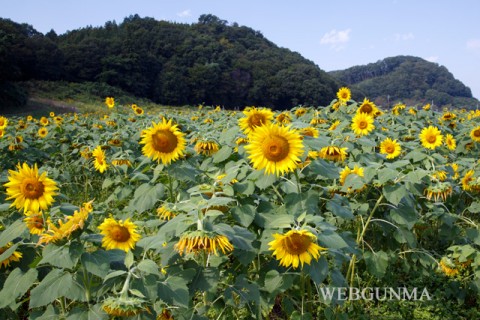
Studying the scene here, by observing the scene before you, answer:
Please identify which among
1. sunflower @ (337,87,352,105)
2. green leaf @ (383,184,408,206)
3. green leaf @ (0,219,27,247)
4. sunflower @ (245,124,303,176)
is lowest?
green leaf @ (0,219,27,247)

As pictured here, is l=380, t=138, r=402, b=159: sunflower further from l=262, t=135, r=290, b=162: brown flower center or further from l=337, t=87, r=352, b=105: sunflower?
l=262, t=135, r=290, b=162: brown flower center

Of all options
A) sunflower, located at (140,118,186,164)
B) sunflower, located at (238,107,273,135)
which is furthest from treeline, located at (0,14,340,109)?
sunflower, located at (238,107,273,135)

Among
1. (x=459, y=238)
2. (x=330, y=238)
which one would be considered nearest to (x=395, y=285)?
(x=459, y=238)

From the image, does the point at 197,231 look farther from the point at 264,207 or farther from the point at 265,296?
the point at 265,296

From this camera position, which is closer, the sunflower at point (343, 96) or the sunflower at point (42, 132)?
the sunflower at point (343, 96)

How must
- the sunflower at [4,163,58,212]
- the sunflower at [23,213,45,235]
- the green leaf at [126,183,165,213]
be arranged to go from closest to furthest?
the sunflower at [23,213,45,235]
the sunflower at [4,163,58,212]
the green leaf at [126,183,165,213]

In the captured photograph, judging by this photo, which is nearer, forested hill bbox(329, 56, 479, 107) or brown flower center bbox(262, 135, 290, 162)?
brown flower center bbox(262, 135, 290, 162)

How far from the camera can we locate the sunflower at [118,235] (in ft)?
6.81

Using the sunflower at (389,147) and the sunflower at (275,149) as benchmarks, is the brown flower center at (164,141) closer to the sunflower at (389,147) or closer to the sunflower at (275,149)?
the sunflower at (275,149)

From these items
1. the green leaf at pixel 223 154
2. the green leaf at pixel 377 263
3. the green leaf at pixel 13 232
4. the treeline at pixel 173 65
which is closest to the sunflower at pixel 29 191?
the green leaf at pixel 13 232

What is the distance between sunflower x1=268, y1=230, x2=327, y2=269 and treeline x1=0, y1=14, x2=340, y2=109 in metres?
33.8

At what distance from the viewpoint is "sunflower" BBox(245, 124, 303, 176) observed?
179 centimetres

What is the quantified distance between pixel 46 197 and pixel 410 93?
75.7 meters

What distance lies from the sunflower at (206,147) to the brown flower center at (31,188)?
1037mm
